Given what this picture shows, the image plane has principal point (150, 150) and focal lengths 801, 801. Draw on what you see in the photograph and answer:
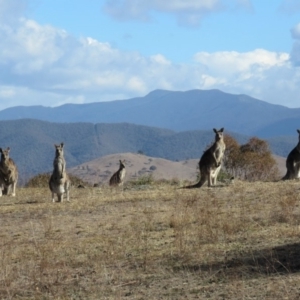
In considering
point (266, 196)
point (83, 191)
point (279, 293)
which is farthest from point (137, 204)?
point (279, 293)

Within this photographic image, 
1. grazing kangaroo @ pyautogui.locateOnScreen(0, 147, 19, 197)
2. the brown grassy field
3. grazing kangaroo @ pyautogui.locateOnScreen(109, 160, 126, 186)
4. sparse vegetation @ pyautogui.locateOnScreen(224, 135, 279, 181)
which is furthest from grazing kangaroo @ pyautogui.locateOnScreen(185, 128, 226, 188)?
sparse vegetation @ pyautogui.locateOnScreen(224, 135, 279, 181)

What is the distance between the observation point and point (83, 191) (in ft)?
83.0

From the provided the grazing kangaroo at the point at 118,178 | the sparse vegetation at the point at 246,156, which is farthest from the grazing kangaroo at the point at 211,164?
the sparse vegetation at the point at 246,156

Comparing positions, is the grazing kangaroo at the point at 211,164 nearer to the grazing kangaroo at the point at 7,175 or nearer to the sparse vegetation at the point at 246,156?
the grazing kangaroo at the point at 7,175

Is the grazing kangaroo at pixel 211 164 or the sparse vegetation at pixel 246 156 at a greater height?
the sparse vegetation at pixel 246 156

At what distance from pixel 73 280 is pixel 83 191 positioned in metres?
13.1

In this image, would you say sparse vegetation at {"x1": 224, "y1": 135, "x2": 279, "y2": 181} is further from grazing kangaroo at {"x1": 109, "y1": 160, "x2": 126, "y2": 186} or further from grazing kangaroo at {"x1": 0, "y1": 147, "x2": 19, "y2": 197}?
grazing kangaroo at {"x1": 0, "y1": 147, "x2": 19, "y2": 197}

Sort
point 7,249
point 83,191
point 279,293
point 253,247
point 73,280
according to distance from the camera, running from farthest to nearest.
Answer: point 83,191
point 7,249
point 253,247
point 73,280
point 279,293

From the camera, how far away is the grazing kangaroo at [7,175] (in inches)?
992

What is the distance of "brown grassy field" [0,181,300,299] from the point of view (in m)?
11.4

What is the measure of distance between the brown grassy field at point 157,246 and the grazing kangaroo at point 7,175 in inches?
110

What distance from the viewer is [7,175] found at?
2519 cm

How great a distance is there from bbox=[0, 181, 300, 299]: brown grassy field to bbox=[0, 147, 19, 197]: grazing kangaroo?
110 inches

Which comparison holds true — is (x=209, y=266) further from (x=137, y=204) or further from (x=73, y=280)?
(x=137, y=204)
